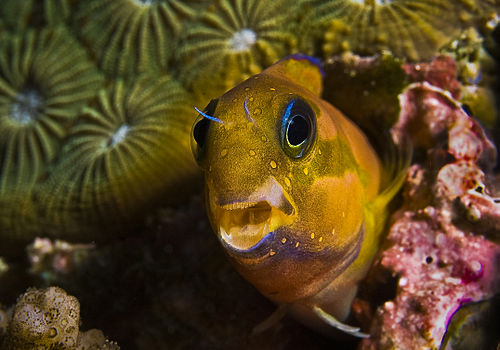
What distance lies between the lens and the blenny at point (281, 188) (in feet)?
5.57

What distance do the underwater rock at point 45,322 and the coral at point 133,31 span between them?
2.27 meters

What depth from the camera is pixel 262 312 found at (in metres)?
2.98

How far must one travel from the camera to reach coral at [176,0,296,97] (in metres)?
3.40

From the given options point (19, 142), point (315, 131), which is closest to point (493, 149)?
point (315, 131)

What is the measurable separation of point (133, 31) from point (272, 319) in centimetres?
273

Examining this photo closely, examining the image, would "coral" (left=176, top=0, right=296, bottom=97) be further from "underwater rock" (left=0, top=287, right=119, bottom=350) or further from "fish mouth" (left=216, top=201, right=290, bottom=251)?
"underwater rock" (left=0, top=287, right=119, bottom=350)

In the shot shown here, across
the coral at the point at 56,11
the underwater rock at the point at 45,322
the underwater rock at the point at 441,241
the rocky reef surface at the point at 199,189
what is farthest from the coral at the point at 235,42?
the underwater rock at the point at 45,322

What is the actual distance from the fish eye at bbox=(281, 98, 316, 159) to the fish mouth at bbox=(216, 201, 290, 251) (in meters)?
0.27

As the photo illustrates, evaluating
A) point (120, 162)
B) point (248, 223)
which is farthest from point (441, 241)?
point (120, 162)

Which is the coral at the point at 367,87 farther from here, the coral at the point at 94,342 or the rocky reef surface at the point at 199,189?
the coral at the point at 94,342

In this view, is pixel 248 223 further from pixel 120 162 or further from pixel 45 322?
pixel 120 162

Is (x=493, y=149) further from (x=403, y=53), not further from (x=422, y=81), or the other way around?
(x=403, y=53)

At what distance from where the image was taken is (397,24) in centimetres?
320

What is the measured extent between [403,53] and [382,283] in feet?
5.90
